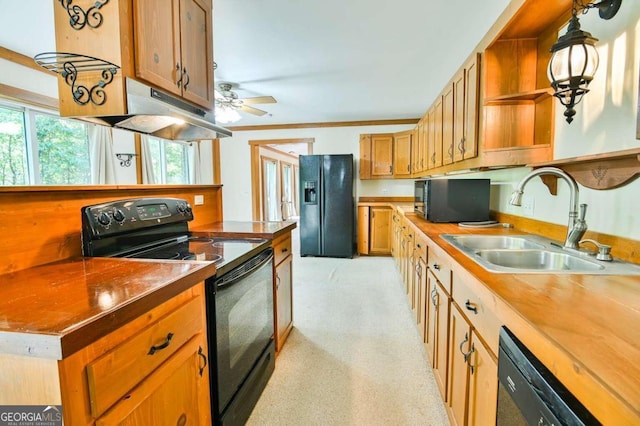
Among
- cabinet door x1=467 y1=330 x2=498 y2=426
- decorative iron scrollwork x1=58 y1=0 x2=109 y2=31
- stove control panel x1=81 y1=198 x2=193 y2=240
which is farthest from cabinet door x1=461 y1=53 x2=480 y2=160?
decorative iron scrollwork x1=58 y1=0 x2=109 y2=31

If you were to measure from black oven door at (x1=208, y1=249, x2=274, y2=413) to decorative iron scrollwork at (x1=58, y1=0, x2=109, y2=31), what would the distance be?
123cm

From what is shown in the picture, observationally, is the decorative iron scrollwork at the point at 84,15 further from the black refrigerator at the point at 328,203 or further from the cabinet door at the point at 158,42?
the black refrigerator at the point at 328,203

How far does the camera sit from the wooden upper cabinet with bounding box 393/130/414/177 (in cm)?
482

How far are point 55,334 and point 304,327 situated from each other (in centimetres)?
214

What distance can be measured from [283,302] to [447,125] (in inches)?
81.5

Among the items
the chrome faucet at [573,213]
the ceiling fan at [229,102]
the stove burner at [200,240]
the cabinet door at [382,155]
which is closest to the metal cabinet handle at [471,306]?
the chrome faucet at [573,213]

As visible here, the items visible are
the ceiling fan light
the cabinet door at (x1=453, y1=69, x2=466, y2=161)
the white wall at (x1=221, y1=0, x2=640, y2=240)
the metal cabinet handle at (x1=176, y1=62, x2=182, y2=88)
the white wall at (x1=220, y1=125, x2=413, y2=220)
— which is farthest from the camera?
the white wall at (x1=220, y1=125, x2=413, y2=220)

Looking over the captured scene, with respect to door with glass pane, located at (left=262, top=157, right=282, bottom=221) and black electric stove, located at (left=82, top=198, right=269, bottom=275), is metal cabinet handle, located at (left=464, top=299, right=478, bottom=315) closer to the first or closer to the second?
black electric stove, located at (left=82, top=198, right=269, bottom=275)

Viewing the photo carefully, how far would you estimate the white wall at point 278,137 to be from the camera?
210 inches

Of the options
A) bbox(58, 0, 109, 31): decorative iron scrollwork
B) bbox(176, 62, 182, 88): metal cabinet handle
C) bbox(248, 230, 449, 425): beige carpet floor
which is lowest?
bbox(248, 230, 449, 425): beige carpet floor

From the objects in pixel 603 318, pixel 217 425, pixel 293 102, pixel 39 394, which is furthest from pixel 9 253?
pixel 293 102

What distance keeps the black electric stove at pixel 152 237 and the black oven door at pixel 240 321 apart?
0.26 ft

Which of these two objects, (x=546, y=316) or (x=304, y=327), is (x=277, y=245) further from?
(x=546, y=316)

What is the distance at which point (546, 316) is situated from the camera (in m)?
0.73
